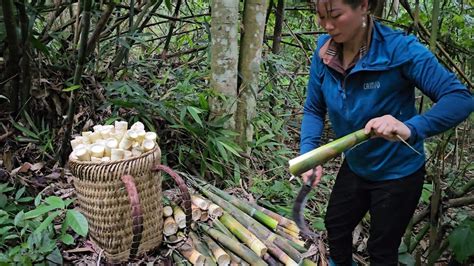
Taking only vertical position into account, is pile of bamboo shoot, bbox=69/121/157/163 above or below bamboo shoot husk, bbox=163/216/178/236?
above

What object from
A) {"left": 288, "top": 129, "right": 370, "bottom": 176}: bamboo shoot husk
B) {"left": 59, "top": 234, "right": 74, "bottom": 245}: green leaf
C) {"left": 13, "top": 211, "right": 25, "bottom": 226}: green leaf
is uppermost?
{"left": 288, "top": 129, "right": 370, "bottom": 176}: bamboo shoot husk

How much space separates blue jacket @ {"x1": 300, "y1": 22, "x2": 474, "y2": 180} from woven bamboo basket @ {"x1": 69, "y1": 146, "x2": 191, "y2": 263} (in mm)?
713

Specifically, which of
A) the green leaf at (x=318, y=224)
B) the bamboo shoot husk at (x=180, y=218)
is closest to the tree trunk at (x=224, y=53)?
the green leaf at (x=318, y=224)

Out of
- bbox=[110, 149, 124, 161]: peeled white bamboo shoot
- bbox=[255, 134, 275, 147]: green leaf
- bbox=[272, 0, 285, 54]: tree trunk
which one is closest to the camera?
bbox=[110, 149, 124, 161]: peeled white bamboo shoot

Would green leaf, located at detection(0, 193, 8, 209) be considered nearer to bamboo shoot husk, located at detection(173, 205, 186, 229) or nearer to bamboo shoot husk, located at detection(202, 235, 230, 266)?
bamboo shoot husk, located at detection(173, 205, 186, 229)

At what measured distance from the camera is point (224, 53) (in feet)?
9.61

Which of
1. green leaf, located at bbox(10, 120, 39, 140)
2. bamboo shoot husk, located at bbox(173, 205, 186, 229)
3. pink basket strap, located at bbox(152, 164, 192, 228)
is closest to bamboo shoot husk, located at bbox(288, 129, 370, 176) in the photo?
pink basket strap, located at bbox(152, 164, 192, 228)

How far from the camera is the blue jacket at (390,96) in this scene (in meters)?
1.43

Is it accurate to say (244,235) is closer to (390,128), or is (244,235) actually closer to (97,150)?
(97,150)

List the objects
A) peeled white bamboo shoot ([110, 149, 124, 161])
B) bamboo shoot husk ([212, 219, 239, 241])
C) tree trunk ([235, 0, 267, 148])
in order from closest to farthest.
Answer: peeled white bamboo shoot ([110, 149, 124, 161]) → bamboo shoot husk ([212, 219, 239, 241]) → tree trunk ([235, 0, 267, 148])

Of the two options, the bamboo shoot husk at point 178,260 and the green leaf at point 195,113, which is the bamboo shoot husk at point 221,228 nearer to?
the bamboo shoot husk at point 178,260

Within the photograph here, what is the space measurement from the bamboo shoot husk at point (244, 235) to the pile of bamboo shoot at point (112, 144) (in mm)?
543

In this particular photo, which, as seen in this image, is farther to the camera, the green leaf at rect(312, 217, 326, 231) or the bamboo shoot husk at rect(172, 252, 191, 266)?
the green leaf at rect(312, 217, 326, 231)

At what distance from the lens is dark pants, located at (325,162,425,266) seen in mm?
1710
